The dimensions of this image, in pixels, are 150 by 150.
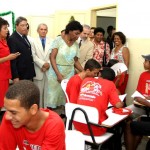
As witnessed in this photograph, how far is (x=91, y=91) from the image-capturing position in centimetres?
265

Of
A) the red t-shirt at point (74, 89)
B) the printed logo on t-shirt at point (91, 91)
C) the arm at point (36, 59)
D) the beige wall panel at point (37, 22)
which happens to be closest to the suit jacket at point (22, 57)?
the arm at point (36, 59)

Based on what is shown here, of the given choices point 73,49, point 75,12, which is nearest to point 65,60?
point 73,49

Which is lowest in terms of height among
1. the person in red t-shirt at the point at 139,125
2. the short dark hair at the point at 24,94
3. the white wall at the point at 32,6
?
the person in red t-shirt at the point at 139,125

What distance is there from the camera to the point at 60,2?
7516 mm

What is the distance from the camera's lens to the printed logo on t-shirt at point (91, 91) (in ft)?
8.61

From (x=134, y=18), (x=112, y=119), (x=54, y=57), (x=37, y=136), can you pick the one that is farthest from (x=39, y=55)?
(x=37, y=136)

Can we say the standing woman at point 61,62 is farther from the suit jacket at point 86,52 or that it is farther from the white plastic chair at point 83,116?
the white plastic chair at point 83,116

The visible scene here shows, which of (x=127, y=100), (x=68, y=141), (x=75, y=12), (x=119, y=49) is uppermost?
(x=75, y=12)

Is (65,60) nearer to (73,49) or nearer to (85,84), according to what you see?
(73,49)

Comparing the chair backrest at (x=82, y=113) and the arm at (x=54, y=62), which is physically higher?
the arm at (x=54, y=62)

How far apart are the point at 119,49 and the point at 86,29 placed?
75 cm

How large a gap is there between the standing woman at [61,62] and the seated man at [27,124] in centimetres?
242

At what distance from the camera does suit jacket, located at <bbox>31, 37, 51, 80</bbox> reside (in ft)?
14.3

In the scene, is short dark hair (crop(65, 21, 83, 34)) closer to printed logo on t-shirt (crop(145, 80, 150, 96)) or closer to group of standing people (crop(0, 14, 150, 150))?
group of standing people (crop(0, 14, 150, 150))
